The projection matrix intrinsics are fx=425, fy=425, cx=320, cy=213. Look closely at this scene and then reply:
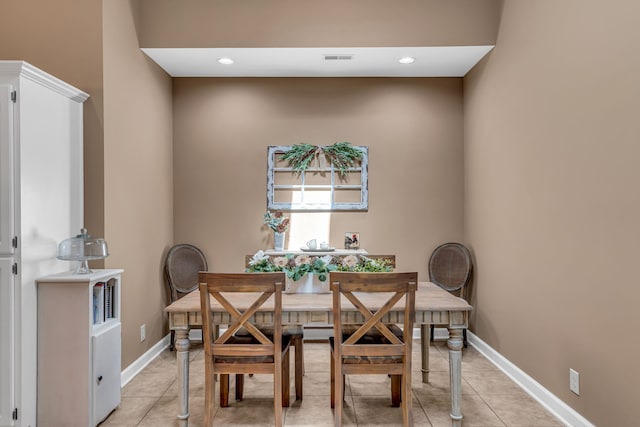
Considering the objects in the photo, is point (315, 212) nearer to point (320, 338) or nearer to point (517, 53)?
point (320, 338)

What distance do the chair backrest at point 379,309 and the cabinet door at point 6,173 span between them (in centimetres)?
180

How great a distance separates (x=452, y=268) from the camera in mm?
4344

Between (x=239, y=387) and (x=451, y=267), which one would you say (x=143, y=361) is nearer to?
(x=239, y=387)

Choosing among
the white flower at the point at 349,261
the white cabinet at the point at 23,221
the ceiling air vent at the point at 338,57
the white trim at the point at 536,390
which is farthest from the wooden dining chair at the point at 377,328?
the ceiling air vent at the point at 338,57

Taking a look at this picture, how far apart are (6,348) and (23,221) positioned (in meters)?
0.70

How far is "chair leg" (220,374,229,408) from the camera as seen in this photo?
2.81 meters

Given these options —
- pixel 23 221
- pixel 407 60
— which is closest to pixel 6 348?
pixel 23 221

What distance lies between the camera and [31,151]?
8.09 feet

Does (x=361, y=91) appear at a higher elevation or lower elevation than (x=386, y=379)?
higher

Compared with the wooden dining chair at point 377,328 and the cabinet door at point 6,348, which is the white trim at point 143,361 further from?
Answer: the wooden dining chair at point 377,328

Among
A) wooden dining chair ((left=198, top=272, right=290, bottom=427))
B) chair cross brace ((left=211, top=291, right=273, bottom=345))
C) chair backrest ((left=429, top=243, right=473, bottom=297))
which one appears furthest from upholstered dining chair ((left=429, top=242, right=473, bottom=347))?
chair cross brace ((left=211, top=291, right=273, bottom=345))

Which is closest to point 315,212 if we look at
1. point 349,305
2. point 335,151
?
point 335,151

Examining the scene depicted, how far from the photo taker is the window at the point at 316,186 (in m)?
4.52

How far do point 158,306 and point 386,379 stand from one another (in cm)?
222
